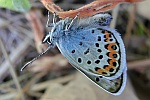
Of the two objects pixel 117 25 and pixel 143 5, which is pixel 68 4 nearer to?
pixel 117 25

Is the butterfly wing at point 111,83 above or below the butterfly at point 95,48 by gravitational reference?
below

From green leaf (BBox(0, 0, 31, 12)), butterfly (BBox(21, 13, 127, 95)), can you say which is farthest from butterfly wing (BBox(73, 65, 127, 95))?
green leaf (BBox(0, 0, 31, 12))

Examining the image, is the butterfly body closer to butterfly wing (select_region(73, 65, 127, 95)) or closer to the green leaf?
butterfly wing (select_region(73, 65, 127, 95))

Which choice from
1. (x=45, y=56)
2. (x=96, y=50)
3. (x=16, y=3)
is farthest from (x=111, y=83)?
(x=45, y=56)

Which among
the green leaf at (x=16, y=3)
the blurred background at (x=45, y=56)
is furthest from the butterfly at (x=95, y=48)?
the blurred background at (x=45, y=56)

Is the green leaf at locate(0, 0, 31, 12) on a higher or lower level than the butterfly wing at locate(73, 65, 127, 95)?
higher

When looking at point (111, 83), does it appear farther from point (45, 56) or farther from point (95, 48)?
point (45, 56)

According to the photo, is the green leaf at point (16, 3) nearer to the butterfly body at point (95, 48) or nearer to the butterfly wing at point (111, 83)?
the butterfly body at point (95, 48)

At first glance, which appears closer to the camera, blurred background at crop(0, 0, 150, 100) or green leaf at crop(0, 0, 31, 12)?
green leaf at crop(0, 0, 31, 12)
